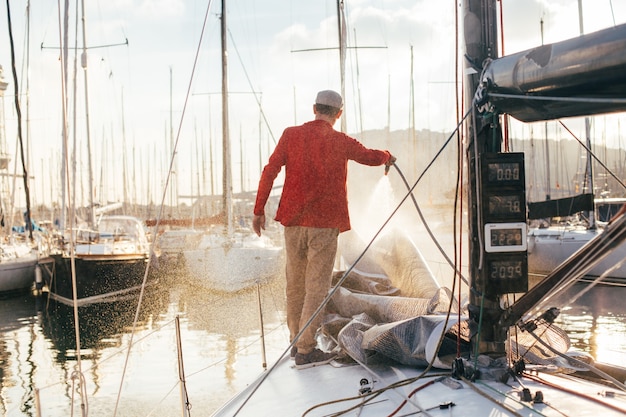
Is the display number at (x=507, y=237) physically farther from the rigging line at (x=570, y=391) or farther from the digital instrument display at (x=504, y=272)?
the rigging line at (x=570, y=391)

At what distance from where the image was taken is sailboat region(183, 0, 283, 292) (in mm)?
19016

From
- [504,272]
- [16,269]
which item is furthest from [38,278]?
[504,272]

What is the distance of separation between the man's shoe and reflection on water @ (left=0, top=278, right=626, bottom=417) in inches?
34.5

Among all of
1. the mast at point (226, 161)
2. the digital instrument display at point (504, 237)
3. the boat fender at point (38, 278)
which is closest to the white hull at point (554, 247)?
the mast at point (226, 161)

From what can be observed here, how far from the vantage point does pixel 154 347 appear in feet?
38.4

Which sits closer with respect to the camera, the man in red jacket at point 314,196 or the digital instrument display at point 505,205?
the digital instrument display at point 505,205

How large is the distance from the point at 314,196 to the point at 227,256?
15264mm

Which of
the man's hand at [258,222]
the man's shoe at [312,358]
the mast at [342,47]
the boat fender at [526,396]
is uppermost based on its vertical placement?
the mast at [342,47]

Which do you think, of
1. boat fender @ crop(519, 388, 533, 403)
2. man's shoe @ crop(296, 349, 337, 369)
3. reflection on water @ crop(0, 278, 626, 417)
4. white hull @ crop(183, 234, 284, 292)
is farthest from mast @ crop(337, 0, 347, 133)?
boat fender @ crop(519, 388, 533, 403)

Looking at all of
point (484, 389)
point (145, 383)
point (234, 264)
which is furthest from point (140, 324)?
point (484, 389)

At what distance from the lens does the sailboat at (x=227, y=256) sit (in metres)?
19.0

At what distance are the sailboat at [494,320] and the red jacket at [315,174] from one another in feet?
2.54

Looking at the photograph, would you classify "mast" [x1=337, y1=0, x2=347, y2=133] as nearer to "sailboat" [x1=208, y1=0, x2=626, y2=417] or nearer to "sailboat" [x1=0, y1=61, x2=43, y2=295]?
"sailboat" [x1=208, y1=0, x2=626, y2=417]

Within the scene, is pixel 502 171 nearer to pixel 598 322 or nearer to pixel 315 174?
pixel 315 174
